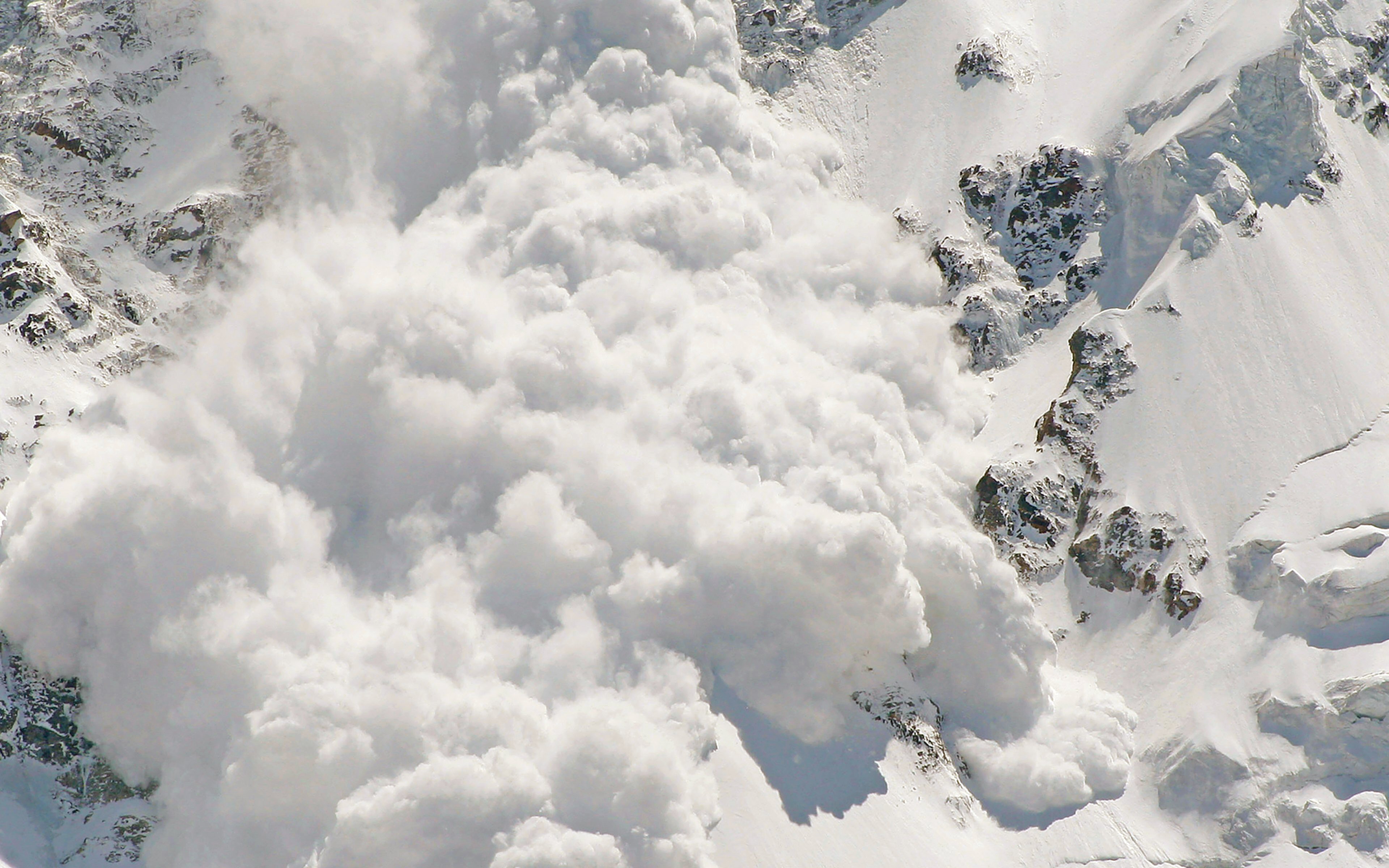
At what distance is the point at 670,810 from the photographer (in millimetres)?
69312

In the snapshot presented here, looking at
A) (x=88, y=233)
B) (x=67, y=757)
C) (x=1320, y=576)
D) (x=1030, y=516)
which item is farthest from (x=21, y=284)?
(x=1320, y=576)

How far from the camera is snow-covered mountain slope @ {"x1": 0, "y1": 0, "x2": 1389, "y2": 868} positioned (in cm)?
7250

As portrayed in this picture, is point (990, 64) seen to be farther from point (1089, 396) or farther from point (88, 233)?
point (88, 233)

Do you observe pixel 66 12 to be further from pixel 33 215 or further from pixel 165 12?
pixel 33 215

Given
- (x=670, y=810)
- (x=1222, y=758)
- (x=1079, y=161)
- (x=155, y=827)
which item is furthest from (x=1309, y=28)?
(x=155, y=827)

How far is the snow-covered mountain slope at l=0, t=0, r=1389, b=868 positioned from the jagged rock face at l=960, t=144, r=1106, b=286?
1.26ft

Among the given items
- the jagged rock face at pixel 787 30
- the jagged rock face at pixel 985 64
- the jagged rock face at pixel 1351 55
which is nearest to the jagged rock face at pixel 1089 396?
the jagged rock face at pixel 985 64

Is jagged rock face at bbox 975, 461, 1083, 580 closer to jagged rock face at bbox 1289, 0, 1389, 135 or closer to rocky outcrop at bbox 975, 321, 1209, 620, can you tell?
rocky outcrop at bbox 975, 321, 1209, 620

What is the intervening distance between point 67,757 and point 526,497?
24.5m

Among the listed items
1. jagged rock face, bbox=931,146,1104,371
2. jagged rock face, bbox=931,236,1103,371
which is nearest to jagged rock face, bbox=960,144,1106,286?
jagged rock face, bbox=931,146,1104,371

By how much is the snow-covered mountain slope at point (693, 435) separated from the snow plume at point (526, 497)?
249 mm

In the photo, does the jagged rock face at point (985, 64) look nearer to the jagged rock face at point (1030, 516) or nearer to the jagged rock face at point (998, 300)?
the jagged rock face at point (998, 300)

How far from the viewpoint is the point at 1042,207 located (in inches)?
3610

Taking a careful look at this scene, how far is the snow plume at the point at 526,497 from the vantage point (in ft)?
230
